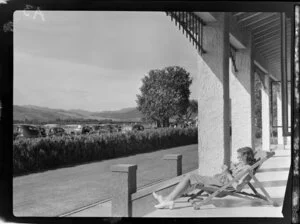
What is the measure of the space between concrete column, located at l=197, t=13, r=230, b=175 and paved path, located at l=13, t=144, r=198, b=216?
3.20 feet

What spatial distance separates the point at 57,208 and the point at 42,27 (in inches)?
63.1

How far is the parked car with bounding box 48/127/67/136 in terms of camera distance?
3.64 meters

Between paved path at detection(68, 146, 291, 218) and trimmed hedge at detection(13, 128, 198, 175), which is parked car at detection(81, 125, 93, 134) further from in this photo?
paved path at detection(68, 146, 291, 218)

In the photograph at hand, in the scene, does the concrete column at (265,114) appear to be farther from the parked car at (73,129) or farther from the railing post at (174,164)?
the parked car at (73,129)

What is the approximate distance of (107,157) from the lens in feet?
12.6

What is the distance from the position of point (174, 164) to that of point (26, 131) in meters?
1.44

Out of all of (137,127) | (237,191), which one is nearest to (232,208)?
(237,191)

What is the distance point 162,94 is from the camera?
3895mm

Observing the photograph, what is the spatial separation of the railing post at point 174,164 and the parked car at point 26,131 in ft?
4.09

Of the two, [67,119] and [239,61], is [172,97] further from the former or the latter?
[239,61]

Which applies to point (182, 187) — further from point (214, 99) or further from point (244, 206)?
point (214, 99)

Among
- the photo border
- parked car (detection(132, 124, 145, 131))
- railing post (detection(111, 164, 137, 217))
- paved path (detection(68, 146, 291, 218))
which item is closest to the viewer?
the photo border

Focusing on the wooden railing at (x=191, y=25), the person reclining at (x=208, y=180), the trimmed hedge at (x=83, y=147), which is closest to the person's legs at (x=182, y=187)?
the person reclining at (x=208, y=180)

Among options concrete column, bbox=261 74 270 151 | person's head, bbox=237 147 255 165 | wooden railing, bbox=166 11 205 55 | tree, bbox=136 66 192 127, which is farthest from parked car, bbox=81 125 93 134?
concrete column, bbox=261 74 270 151
